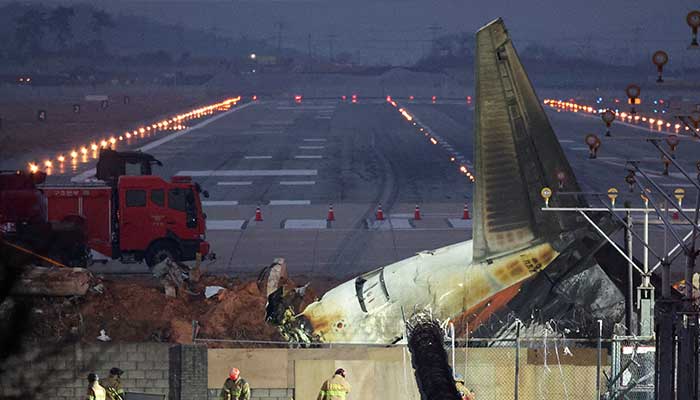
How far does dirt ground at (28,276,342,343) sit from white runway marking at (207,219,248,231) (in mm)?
19843

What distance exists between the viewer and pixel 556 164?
80.7 ft

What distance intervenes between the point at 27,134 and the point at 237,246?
66503 millimetres

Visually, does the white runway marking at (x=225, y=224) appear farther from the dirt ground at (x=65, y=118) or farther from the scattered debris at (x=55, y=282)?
the dirt ground at (x=65, y=118)

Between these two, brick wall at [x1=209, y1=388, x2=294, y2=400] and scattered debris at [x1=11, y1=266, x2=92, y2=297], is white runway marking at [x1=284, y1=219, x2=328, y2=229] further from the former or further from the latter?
brick wall at [x1=209, y1=388, x2=294, y2=400]

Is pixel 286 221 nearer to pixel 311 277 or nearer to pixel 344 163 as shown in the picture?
pixel 311 277

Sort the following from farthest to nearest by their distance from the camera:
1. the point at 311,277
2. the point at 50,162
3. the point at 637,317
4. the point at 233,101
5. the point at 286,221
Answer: the point at 233,101 < the point at 50,162 < the point at 286,221 < the point at 311,277 < the point at 637,317

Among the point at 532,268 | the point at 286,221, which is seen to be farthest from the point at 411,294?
the point at 286,221

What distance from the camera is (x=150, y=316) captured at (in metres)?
29.7

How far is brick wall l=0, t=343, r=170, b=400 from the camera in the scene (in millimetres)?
24344

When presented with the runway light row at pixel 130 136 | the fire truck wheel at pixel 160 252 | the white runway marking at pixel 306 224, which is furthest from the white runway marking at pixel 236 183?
the fire truck wheel at pixel 160 252

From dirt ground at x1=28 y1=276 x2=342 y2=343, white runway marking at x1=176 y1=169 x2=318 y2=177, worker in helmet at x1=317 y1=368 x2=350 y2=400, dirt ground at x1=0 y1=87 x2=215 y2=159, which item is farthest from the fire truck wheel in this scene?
dirt ground at x1=0 y1=87 x2=215 y2=159

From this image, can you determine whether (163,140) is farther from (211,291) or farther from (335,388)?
(335,388)

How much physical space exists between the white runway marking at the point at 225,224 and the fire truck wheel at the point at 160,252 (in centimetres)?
1048

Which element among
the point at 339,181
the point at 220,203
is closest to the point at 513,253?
the point at 220,203
